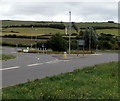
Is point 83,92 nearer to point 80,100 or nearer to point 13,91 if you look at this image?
point 80,100

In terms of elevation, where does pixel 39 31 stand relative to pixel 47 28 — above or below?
below

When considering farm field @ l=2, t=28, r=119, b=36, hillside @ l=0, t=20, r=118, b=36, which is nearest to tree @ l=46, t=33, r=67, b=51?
hillside @ l=0, t=20, r=118, b=36

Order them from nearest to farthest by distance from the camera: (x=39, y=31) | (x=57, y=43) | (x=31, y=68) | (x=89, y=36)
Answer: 1. (x=31, y=68)
2. (x=57, y=43)
3. (x=89, y=36)
4. (x=39, y=31)

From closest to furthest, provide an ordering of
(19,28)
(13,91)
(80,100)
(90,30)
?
(80,100) → (13,91) → (90,30) → (19,28)

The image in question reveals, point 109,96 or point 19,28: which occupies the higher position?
point 19,28

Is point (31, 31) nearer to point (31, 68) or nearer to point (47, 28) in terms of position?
point (47, 28)

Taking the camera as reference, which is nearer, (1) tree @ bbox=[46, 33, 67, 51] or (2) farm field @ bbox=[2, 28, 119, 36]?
(1) tree @ bbox=[46, 33, 67, 51]

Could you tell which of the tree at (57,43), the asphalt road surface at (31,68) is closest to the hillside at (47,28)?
the tree at (57,43)

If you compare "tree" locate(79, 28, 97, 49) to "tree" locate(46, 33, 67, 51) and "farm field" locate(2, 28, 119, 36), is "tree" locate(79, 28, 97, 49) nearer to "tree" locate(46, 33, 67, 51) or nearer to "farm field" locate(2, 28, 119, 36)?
"farm field" locate(2, 28, 119, 36)

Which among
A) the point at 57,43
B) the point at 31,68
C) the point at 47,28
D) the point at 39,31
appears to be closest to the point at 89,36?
the point at 57,43

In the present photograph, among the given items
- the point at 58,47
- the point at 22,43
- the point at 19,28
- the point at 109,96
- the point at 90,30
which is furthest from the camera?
the point at 19,28

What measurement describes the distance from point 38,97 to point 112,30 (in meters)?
98.2

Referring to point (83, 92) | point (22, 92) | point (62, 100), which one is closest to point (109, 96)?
point (83, 92)

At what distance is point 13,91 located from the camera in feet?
29.5
